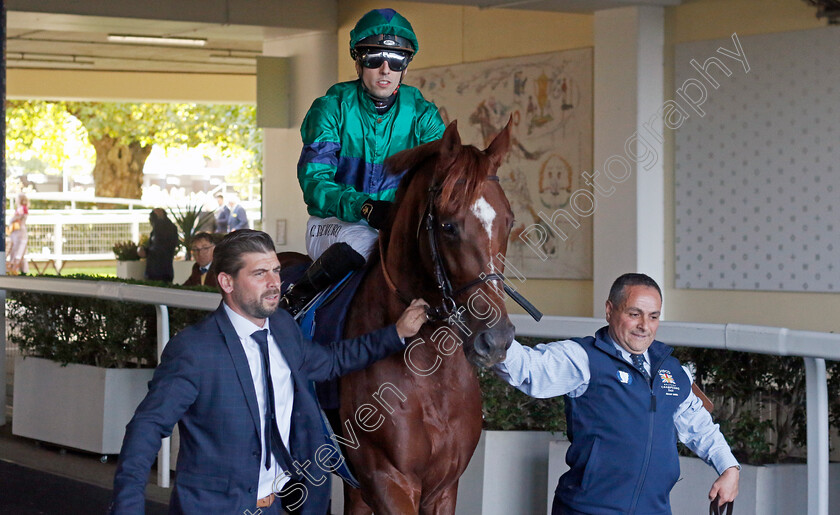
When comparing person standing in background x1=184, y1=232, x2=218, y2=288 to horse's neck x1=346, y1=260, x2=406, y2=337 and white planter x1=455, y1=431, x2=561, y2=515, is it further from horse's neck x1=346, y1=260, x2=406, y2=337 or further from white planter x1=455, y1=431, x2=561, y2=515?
horse's neck x1=346, y1=260, x2=406, y2=337

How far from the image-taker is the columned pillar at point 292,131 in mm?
13133

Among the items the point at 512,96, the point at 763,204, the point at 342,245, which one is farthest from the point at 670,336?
the point at 512,96

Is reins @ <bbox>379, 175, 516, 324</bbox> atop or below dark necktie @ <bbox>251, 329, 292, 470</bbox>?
atop

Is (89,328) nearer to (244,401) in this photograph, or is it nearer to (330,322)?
(330,322)

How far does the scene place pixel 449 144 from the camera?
2.95 metres

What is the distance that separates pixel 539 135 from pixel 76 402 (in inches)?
213

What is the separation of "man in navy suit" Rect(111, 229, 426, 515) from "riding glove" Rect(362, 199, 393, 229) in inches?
14.7

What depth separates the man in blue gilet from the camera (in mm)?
3092

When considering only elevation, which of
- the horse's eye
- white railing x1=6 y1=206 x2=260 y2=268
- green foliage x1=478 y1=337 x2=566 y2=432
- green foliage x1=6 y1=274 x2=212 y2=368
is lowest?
green foliage x1=478 y1=337 x2=566 y2=432

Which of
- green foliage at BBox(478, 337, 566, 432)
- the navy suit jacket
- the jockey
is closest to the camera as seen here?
the navy suit jacket

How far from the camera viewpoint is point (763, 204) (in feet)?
27.5

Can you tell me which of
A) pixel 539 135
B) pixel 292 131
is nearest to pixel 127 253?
pixel 292 131

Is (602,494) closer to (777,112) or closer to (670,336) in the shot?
(670,336)

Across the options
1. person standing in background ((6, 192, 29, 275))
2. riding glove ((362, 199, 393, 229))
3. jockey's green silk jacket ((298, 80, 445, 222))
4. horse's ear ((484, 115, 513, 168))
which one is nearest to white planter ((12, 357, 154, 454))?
jockey's green silk jacket ((298, 80, 445, 222))
